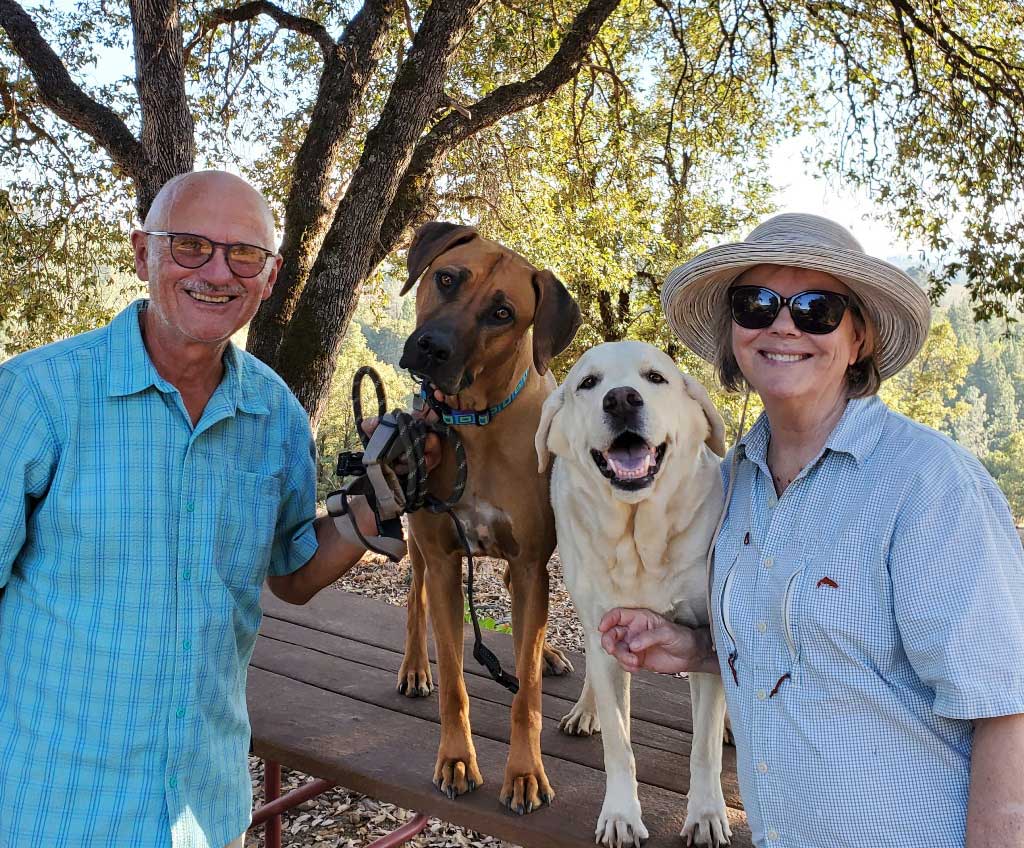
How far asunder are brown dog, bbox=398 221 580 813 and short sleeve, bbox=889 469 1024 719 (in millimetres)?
1338

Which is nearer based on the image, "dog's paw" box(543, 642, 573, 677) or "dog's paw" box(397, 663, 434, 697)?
"dog's paw" box(397, 663, 434, 697)

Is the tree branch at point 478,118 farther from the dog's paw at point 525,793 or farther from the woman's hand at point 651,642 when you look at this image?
the woman's hand at point 651,642

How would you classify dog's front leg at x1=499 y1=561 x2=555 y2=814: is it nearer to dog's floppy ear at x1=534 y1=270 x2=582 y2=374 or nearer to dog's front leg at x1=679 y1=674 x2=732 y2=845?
dog's front leg at x1=679 y1=674 x2=732 y2=845

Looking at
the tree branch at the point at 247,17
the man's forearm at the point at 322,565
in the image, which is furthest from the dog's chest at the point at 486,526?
the tree branch at the point at 247,17

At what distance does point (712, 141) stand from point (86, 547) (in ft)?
33.1

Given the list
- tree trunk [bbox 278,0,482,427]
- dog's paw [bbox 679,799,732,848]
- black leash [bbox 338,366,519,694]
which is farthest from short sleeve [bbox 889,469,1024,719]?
tree trunk [bbox 278,0,482,427]

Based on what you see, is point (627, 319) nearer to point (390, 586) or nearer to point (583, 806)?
point (390, 586)

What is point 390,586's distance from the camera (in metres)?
8.56

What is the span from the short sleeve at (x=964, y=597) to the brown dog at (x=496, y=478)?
4.39 ft

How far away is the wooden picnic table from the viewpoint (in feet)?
8.48

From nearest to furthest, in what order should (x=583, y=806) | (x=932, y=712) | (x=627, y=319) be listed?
(x=932, y=712), (x=583, y=806), (x=627, y=319)

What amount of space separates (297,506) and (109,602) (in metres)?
0.63

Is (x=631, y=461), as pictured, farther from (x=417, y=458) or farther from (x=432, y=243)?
(x=432, y=243)

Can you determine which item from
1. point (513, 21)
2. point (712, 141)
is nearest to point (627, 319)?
point (712, 141)
